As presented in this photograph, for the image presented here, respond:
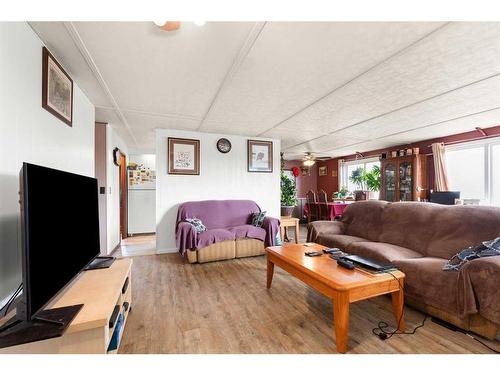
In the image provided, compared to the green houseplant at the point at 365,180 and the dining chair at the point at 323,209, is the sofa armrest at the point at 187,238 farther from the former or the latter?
the green houseplant at the point at 365,180

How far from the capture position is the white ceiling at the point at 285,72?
1507 millimetres

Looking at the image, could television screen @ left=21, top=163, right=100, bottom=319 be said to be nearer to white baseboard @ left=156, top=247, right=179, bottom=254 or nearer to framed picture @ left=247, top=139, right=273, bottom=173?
white baseboard @ left=156, top=247, right=179, bottom=254

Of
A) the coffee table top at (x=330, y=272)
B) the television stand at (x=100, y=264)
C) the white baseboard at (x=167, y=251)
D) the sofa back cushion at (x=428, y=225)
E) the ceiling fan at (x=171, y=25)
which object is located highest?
the ceiling fan at (x=171, y=25)

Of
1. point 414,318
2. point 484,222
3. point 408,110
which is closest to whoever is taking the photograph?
point 414,318

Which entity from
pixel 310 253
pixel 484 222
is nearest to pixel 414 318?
pixel 310 253

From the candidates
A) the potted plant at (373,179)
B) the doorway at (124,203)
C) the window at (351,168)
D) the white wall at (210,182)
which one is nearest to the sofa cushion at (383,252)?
the white wall at (210,182)

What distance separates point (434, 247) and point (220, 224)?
2883mm

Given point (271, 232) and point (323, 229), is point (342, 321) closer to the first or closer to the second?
point (323, 229)

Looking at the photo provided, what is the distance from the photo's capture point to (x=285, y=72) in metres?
2.04

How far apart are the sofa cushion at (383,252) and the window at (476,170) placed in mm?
3091

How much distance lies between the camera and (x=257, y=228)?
3617 mm

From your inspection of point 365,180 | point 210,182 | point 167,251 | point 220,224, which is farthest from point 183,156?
point 365,180

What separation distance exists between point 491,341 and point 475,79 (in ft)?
7.53
